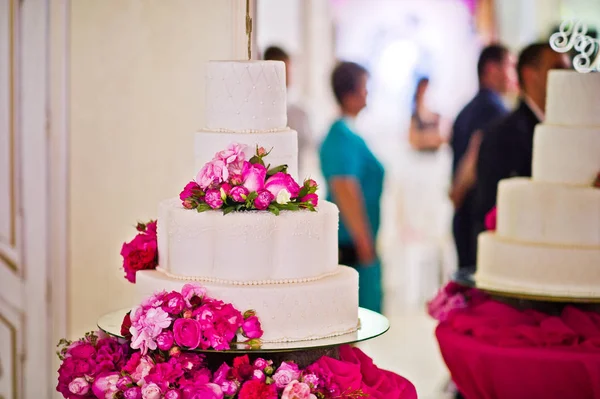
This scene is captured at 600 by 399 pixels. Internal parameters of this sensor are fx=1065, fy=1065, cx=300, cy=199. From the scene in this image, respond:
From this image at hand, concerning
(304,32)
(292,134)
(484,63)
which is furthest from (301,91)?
(292,134)

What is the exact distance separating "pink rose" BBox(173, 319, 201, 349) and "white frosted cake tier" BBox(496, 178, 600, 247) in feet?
7.81

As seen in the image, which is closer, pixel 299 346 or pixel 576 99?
pixel 299 346

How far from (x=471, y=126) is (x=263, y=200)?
4.33m

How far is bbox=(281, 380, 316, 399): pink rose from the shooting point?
3.36 meters

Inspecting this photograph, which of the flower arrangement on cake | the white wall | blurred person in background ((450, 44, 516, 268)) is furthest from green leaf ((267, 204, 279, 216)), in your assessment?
blurred person in background ((450, 44, 516, 268))

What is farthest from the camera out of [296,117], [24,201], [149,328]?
[296,117]

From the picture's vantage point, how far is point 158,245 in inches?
156

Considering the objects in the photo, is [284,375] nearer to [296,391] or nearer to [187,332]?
[296,391]

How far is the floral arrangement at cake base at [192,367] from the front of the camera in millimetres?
3369

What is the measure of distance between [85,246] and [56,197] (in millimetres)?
288

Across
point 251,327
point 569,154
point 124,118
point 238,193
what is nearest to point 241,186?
point 238,193

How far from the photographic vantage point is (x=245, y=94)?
3.81 m

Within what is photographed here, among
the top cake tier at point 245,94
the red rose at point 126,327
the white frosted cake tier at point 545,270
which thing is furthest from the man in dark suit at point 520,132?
the red rose at point 126,327

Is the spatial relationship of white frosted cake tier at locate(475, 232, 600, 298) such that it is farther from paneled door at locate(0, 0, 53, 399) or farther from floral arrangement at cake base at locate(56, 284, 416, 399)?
paneled door at locate(0, 0, 53, 399)
